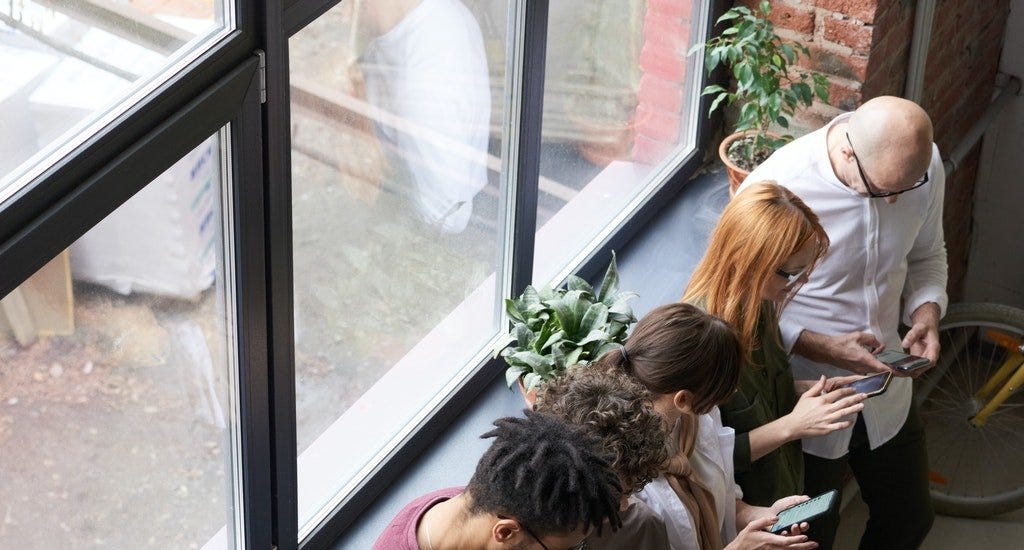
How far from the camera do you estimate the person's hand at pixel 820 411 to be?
107 inches

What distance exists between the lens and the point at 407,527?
6.88 feet

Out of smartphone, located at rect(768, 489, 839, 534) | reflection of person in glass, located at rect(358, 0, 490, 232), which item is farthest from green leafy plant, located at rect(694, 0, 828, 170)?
smartphone, located at rect(768, 489, 839, 534)

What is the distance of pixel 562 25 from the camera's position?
316 centimetres

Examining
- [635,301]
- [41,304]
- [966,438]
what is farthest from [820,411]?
[966,438]

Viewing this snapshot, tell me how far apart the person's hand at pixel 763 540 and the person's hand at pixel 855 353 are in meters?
0.66

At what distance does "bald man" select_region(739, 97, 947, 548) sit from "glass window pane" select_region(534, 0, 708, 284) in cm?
56

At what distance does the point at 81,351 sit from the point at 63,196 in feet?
1.12

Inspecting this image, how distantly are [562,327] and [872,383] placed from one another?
0.72 metres

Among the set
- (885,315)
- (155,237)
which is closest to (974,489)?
(885,315)

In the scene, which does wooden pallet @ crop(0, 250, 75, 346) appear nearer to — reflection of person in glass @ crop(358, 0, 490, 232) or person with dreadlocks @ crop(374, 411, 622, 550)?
person with dreadlocks @ crop(374, 411, 622, 550)

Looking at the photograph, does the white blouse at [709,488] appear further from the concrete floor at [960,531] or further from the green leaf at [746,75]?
the concrete floor at [960,531]

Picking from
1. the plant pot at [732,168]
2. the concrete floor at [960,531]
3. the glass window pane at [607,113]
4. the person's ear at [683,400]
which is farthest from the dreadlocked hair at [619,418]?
the concrete floor at [960,531]

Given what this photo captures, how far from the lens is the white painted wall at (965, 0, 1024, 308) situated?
470 centimetres

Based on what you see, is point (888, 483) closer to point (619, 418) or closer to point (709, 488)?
point (709, 488)
